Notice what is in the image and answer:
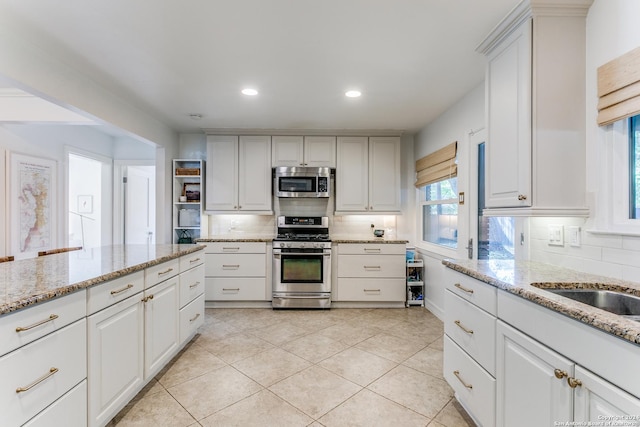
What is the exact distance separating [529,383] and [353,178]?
10.6 feet

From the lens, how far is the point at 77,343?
139 cm

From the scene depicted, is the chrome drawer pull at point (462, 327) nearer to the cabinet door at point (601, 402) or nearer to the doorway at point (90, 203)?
the cabinet door at point (601, 402)

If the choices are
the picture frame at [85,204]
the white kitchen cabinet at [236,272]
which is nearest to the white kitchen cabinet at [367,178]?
the white kitchen cabinet at [236,272]

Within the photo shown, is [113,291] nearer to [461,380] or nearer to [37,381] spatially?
[37,381]

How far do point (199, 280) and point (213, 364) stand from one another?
81 cm

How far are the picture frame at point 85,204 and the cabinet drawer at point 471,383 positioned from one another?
16.5 ft

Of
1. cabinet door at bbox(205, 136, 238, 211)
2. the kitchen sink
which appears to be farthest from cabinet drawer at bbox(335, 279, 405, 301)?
the kitchen sink

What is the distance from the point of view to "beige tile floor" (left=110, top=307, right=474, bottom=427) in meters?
1.83

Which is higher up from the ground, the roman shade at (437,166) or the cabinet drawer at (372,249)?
the roman shade at (437,166)

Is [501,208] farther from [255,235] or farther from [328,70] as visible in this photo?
[255,235]

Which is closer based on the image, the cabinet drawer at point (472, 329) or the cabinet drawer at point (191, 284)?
the cabinet drawer at point (472, 329)

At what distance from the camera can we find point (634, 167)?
1459mm

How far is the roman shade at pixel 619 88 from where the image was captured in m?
1.34

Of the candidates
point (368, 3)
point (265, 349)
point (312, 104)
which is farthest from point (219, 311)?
point (368, 3)
